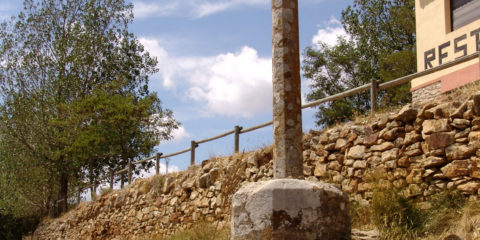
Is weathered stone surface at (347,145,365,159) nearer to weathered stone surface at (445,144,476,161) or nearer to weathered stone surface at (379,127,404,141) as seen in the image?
weathered stone surface at (379,127,404,141)

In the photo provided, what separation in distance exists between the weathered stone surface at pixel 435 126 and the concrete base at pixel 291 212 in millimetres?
2119

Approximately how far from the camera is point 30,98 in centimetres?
2200

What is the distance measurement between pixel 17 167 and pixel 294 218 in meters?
21.1

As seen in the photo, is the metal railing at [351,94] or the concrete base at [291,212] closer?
the concrete base at [291,212]

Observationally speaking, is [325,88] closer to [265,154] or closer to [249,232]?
[265,154]

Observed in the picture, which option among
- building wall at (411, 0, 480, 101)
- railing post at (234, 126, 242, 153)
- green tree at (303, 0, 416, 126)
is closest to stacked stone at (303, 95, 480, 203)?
railing post at (234, 126, 242, 153)

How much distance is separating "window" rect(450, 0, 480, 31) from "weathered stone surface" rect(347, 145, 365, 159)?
705 cm

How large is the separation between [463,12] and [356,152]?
767 cm

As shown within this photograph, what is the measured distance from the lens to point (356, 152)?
774cm

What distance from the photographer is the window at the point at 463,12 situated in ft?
41.6

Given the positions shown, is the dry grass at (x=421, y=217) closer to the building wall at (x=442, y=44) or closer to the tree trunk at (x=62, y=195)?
the building wall at (x=442, y=44)

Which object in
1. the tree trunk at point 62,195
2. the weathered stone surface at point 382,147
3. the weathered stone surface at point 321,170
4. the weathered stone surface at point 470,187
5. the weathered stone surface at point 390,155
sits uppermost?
the weathered stone surface at point 382,147

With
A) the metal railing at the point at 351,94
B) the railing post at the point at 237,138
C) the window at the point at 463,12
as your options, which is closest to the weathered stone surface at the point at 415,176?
the metal railing at the point at 351,94

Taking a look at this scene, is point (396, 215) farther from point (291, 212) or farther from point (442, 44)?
point (442, 44)
